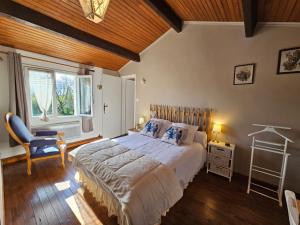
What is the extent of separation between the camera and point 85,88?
4258mm

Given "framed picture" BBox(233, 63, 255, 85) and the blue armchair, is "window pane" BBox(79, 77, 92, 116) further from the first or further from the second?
"framed picture" BBox(233, 63, 255, 85)

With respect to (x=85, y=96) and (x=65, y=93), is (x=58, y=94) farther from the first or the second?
(x=85, y=96)

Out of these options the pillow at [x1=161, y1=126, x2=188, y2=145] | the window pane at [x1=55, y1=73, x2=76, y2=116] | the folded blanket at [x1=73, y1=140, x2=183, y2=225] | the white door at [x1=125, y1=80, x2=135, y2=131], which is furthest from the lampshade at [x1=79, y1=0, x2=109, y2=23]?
the white door at [x1=125, y1=80, x2=135, y2=131]

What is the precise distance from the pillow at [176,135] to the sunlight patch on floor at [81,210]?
1596mm

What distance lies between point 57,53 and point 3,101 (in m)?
1.51

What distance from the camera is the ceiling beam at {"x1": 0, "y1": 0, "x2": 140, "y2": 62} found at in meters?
1.94

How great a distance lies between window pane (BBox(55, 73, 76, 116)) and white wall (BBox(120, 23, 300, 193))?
245 centimetres

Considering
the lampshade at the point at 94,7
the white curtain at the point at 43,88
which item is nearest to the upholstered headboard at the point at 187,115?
the lampshade at the point at 94,7

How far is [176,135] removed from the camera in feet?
8.79

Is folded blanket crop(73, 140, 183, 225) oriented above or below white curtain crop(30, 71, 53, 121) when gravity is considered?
below

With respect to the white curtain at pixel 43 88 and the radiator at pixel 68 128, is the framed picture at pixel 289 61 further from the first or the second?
the white curtain at pixel 43 88

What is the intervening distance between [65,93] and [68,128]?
3.21 ft

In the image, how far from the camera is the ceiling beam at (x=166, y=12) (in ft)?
Result: 7.55

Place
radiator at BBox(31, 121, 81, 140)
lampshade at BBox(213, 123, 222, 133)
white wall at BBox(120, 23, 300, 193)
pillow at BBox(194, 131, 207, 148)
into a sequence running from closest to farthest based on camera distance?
white wall at BBox(120, 23, 300, 193) < lampshade at BBox(213, 123, 222, 133) < pillow at BBox(194, 131, 207, 148) < radiator at BBox(31, 121, 81, 140)
